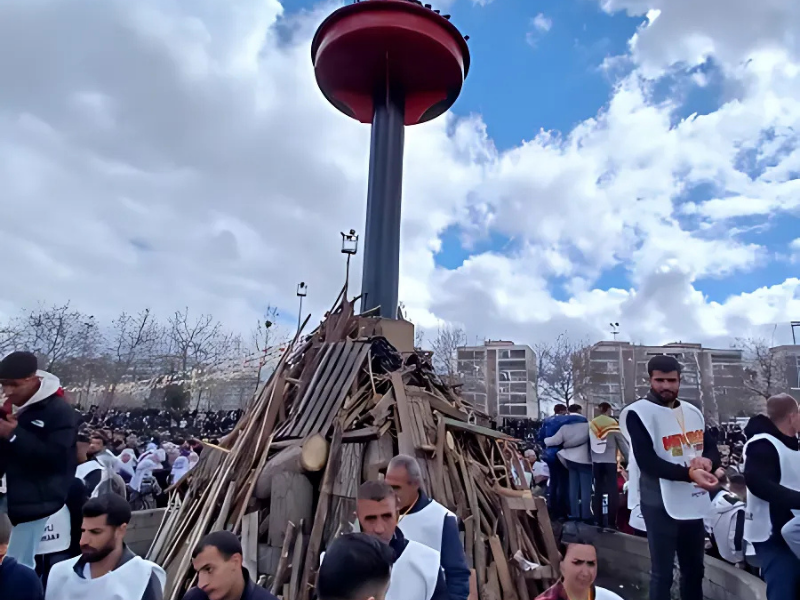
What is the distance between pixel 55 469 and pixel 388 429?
3.28m

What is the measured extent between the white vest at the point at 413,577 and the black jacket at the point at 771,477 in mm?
2280

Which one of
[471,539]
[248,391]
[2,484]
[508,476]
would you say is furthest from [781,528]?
[248,391]

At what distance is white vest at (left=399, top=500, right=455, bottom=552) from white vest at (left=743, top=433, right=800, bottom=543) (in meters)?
2.14

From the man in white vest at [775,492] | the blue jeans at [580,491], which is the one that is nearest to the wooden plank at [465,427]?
the blue jeans at [580,491]

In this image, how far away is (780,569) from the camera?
3531 mm

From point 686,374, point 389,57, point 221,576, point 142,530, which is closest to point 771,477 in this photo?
point 221,576

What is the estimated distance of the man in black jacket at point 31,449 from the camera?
3525mm

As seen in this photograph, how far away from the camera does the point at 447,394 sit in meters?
7.80

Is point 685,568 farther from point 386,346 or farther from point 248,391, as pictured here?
point 248,391

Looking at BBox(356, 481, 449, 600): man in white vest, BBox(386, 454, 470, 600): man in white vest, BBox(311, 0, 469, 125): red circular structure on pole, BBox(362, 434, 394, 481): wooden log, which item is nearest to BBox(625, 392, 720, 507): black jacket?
BBox(386, 454, 470, 600): man in white vest

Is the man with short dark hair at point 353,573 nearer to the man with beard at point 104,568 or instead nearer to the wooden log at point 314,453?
the man with beard at point 104,568

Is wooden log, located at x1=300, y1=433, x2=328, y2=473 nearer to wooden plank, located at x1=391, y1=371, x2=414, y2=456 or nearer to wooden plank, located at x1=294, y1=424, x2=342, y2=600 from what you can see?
wooden plank, located at x1=294, y1=424, x2=342, y2=600

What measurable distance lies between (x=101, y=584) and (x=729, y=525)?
19.3ft

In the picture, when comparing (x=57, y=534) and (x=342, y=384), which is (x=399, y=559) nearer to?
(x=57, y=534)
